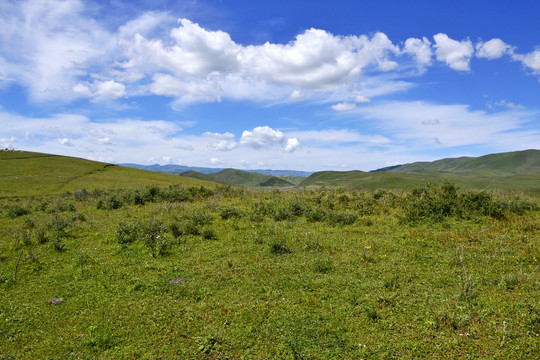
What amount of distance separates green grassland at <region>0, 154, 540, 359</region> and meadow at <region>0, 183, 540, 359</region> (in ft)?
0.16

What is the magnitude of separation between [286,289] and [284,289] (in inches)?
3.1

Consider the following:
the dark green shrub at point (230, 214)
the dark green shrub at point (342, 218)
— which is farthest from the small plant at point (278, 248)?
the dark green shrub at point (230, 214)

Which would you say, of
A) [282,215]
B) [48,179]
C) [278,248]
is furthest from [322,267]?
[48,179]

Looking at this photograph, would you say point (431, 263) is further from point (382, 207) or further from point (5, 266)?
point (5, 266)

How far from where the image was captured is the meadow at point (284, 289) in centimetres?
730

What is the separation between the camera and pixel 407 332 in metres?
7.48

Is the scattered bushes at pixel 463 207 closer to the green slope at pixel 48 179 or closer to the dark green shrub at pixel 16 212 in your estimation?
the dark green shrub at pixel 16 212

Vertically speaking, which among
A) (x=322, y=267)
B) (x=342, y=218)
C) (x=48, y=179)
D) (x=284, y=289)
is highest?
(x=48, y=179)

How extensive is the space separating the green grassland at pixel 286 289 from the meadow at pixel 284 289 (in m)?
0.05

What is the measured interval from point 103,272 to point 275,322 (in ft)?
28.1

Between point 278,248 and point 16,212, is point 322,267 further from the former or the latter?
point 16,212

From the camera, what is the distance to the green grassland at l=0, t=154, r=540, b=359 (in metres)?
7.31

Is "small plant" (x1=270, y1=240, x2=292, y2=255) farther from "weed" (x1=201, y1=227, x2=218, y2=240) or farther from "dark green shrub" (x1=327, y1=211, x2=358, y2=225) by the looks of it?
"dark green shrub" (x1=327, y1=211, x2=358, y2=225)

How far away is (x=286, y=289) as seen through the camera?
10.2 meters
